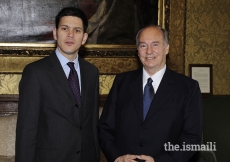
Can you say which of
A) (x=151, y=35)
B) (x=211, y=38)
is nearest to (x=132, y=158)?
(x=151, y=35)

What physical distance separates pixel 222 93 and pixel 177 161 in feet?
7.62

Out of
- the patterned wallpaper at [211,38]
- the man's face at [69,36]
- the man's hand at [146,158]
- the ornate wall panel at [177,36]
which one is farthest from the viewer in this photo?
the patterned wallpaper at [211,38]

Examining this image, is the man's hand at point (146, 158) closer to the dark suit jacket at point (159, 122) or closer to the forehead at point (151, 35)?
the dark suit jacket at point (159, 122)

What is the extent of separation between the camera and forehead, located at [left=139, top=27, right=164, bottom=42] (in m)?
2.37

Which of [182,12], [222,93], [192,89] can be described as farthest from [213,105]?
[192,89]

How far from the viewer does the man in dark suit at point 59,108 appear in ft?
7.55

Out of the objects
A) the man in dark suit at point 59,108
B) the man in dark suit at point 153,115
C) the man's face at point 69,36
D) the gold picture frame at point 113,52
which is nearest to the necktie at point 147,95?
the man in dark suit at point 153,115

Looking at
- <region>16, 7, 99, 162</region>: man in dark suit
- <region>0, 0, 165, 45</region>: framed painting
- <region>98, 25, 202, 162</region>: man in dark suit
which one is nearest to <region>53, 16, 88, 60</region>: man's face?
<region>16, 7, 99, 162</region>: man in dark suit

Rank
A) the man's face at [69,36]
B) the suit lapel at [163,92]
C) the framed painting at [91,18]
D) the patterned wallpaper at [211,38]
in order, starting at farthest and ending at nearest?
the patterned wallpaper at [211,38] → the framed painting at [91,18] → the man's face at [69,36] → the suit lapel at [163,92]

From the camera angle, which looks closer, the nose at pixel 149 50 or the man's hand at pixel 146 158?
the man's hand at pixel 146 158

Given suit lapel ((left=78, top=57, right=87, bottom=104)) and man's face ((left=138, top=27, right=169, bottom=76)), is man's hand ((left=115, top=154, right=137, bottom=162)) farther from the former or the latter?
man's face ((left=138, top=27, right=169, bottom=76))

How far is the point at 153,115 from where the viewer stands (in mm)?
2326

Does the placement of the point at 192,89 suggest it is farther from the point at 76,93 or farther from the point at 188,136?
the point at 76,93

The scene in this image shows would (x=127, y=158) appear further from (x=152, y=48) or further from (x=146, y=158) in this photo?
(x=152, y=48)
